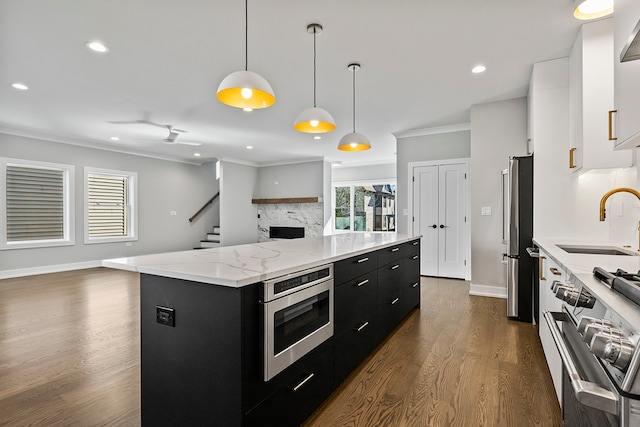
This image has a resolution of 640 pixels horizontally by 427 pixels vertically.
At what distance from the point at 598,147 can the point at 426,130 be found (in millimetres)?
3194

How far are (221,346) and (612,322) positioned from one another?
1.30m

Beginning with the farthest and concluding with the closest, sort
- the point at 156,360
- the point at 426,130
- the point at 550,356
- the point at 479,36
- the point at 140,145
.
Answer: the point at 140,145
the point at 426,130
the point at 479,36
the point at 550,356
the point at 156,360

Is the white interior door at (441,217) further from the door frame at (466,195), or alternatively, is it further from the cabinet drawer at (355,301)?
the cabinet drawer at (355,301)

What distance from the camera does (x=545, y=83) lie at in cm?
329

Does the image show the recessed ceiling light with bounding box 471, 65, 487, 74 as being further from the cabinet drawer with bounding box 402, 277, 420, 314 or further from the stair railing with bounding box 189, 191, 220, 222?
the stair railing with bounding box 189, 191, 220, 222

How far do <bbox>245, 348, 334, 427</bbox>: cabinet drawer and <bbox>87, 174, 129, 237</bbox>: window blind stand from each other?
6877mm

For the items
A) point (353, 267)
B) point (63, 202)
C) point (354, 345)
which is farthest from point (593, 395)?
point (63, 202)

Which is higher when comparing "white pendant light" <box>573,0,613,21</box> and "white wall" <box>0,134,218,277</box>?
"white pendant light" <box>573,0,613,21</box>

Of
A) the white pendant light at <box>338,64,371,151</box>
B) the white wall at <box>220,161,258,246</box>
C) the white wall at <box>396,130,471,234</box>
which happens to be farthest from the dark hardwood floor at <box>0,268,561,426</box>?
the white wall at <box>220,161,258,246</box>

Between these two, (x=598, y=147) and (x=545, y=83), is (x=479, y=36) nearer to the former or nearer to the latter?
(x=545, y=83)

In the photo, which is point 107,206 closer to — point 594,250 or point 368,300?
point 368,300

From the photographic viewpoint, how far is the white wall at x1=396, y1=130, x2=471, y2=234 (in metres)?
5.39

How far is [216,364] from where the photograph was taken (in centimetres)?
138

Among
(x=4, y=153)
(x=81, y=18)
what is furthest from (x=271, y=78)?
(x=4, y=153)
